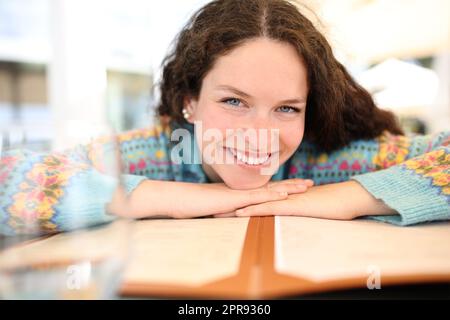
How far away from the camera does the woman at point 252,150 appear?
520 millimetres

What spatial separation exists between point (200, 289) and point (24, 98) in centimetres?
201

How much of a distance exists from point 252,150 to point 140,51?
1.93 meters

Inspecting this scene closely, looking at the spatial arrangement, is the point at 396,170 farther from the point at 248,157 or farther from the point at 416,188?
the point at 248,157

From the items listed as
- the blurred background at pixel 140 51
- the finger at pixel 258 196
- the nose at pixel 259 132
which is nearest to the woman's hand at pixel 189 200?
the finger at pixel 258 196

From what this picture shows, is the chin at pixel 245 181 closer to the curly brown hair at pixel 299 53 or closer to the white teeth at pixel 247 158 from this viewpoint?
the white teeth at pixel 247 158

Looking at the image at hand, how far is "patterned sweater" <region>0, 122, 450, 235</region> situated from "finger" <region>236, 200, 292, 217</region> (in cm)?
14

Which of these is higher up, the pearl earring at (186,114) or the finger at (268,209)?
the pearl earring at (186,114)

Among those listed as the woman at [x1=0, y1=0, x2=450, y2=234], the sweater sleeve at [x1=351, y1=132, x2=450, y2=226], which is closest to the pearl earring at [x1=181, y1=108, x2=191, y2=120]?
the woman at [x1=0, y1=0, x2=450, y2=234]

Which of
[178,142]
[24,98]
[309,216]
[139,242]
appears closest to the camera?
[139,242]

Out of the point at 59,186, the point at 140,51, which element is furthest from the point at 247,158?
the point at 140,51

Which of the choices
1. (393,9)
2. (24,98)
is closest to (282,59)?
(393,9)

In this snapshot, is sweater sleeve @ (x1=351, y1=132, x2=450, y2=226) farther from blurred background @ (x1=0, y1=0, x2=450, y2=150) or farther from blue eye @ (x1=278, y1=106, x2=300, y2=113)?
blurred background @ (x1=0, y1=0, x2=450, y2=150)

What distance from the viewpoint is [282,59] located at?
0.73 m
